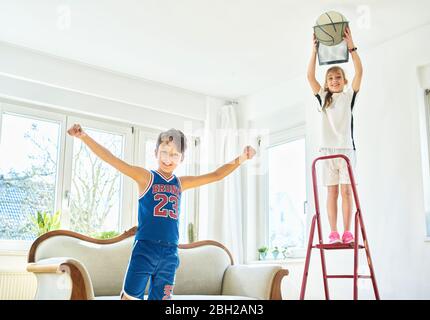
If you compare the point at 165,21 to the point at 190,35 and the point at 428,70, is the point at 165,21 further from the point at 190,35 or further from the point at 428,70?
the point at 428,70

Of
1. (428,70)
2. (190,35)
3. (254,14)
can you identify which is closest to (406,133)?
(428,70)

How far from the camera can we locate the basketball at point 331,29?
3363 millimetres

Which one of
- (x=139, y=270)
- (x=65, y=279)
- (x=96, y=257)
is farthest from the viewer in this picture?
(x=96, y=257)

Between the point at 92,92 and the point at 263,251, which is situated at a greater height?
the point at 92,92

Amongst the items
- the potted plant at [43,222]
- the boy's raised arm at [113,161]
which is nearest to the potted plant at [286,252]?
the potted plant at [43,222]

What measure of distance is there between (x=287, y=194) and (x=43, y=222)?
2.27 m

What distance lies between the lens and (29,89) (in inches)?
183

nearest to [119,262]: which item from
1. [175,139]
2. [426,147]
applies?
[175,139]

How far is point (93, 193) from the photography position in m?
4.93

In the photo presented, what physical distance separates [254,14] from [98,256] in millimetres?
2066

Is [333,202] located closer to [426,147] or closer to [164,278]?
[426,147]

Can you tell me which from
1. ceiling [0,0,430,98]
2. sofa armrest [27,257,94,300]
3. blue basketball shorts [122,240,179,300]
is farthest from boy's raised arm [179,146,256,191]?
ceiling [0,0,430,98]

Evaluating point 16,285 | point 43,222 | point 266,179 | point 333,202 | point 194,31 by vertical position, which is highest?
point 194,31

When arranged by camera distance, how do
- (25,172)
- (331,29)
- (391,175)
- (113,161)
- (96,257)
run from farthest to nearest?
(25,172) → (391,175) → (96,257) → (331,29) → (113,161)
